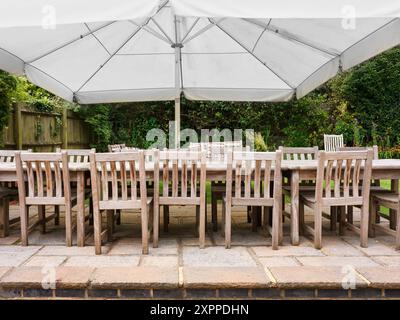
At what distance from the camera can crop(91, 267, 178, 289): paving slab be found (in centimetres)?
248

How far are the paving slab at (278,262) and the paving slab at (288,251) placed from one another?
3.5 inches

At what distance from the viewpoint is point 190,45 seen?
5.20 meters

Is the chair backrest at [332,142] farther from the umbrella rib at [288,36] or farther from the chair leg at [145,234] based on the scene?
the chair leg at [145,234]

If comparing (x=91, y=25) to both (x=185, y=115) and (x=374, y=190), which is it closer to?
(x=374, y=190)

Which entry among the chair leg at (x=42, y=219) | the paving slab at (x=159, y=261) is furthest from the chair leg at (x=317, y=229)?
the chair leg at (x=42, y=219)

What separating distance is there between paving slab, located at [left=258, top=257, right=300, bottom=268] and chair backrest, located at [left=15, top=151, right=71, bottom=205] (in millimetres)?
1690

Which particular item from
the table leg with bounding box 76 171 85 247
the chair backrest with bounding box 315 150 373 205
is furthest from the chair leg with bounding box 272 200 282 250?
the table leg with bounding box 76 171 85 247

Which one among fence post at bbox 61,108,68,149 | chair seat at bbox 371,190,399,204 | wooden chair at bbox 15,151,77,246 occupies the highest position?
fence post at bbox 61,108,68,149

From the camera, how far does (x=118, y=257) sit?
3.14 metres

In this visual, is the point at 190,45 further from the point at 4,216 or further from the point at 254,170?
the point at 4,216

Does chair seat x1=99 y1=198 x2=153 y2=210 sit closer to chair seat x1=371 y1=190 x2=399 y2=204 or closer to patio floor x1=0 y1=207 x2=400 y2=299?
patio floor x1=0 y1=207 x2=400 y2=299

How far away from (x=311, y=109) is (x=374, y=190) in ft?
22.9
